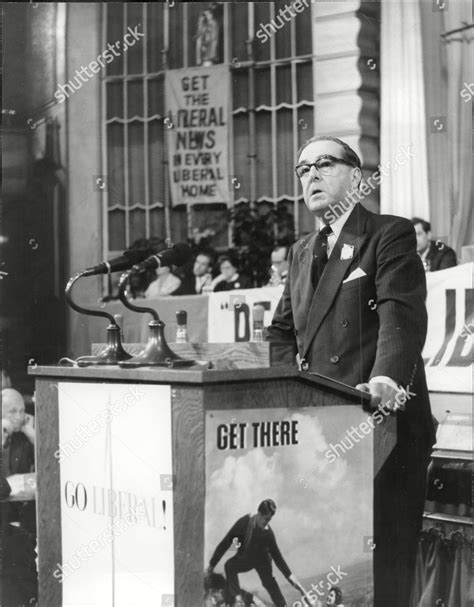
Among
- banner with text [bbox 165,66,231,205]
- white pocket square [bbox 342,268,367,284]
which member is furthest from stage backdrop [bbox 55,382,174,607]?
banner with text [bbox 165,66,231,205]

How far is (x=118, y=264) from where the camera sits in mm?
2846

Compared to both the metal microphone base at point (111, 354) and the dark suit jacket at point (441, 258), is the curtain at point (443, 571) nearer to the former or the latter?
the dark suit jacket at point (441, 258)

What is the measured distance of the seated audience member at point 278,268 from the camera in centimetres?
532

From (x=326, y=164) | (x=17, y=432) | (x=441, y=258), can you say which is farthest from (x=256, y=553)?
(x=441, y=258)

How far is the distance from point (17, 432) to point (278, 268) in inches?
76.9

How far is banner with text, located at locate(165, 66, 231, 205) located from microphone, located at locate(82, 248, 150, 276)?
2.59 meters

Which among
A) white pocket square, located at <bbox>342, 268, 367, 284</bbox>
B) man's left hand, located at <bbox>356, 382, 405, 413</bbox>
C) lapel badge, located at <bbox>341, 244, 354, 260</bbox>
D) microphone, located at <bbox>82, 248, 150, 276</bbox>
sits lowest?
→ man's left hand, located at <bbox>356, 382, 405, 413</bbox>

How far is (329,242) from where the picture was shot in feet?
9.87

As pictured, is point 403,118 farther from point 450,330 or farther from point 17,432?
point 17,432

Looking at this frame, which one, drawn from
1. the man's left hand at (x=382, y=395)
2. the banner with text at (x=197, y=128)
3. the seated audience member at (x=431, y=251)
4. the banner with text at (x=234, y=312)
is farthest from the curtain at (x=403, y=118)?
the man's left hand at (x=382, y=395)

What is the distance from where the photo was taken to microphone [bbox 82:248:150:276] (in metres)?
2.79

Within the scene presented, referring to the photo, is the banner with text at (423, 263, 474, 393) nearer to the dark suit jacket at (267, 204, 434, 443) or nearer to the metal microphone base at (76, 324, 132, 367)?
the dark suit jacket at (267, 204, 434, 443)

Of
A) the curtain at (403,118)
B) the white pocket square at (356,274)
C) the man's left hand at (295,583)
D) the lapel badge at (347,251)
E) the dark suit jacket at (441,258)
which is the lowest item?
the man's left hand at (295,583)

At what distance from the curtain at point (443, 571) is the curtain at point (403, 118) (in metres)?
1.79
